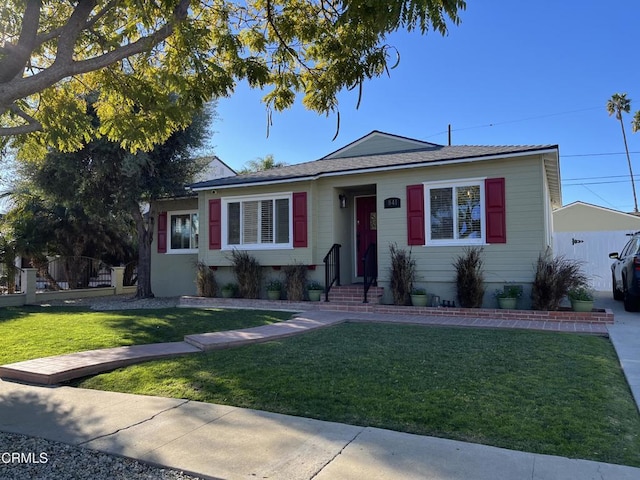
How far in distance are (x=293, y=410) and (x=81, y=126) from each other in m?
6.29

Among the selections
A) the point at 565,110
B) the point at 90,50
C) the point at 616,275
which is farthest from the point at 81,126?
the point at 565,110

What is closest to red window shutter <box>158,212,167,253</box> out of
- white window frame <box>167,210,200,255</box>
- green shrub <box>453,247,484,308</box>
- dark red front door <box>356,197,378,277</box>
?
white window frame <box>167,210,200,255</box>

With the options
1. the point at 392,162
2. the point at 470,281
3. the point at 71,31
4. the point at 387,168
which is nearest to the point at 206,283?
the point at 387,168

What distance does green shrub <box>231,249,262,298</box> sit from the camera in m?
11.9

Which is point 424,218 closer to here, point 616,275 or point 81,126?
point 616,275

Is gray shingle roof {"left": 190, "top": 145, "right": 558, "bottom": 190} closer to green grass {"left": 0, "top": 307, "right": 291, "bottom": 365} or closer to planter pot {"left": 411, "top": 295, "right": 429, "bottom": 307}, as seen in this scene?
planter pot {"left": 411, "top": 295, "right": 429, "bottom": 307}

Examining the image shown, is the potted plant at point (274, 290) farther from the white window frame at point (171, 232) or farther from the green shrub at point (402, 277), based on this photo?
the white window frame at point (171, 232)

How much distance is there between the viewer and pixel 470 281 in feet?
30.9

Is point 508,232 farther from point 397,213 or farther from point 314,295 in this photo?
point 314,295

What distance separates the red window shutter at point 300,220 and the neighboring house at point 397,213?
0.03 m

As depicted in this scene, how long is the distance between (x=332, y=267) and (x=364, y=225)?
172 centimetres

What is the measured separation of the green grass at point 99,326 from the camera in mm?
6754

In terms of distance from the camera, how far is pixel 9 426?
3.80 metres
